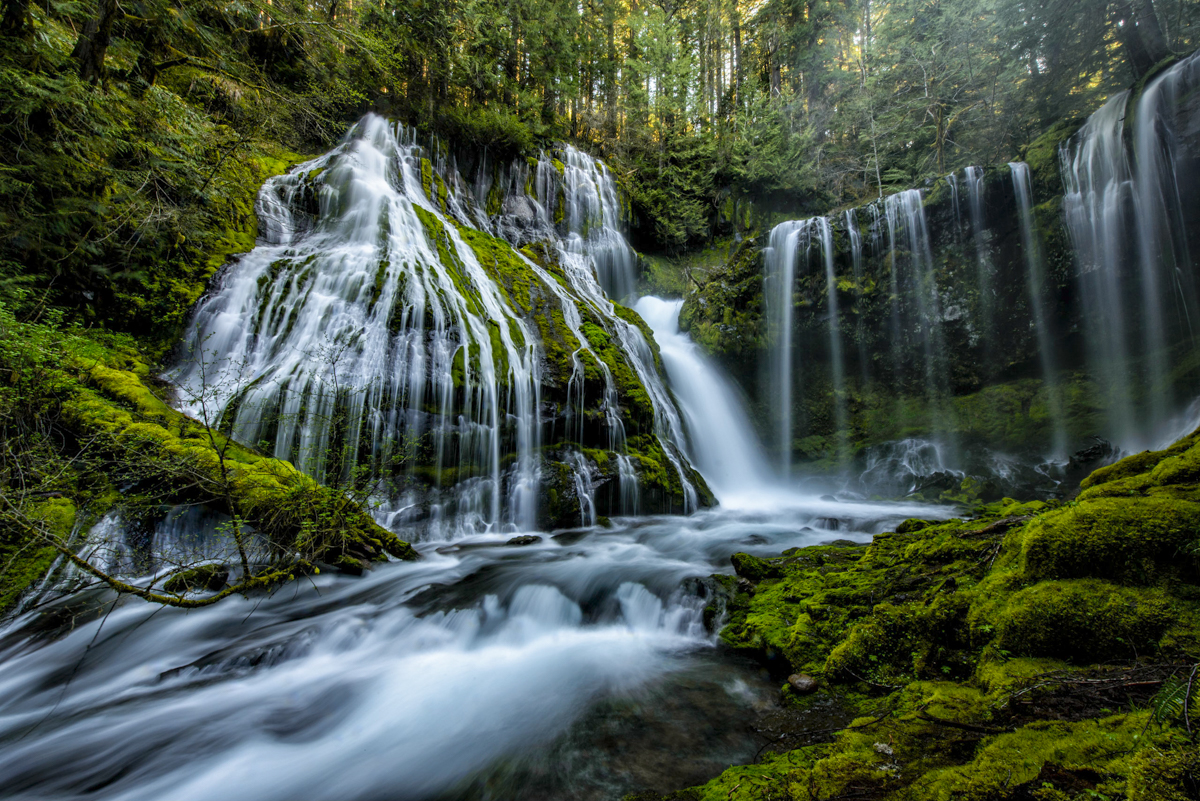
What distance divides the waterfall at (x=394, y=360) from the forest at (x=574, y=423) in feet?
0.28

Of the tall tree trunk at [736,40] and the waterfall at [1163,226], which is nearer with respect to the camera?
the waterfall at [1163,226]

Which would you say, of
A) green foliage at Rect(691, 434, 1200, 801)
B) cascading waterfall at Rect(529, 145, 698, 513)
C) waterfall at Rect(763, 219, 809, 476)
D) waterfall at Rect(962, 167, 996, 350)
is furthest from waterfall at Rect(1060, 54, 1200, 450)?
green foliage at Rect(691, 434, 1200, 801)

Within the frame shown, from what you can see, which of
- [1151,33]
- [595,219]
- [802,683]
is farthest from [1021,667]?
[595,219]

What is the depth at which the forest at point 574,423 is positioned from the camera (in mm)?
2279

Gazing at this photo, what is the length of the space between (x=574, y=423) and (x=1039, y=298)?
11.1 metres

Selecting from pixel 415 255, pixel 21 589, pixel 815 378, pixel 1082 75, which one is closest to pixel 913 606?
pixel 21 589

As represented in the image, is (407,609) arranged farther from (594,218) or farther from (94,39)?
(594,218)

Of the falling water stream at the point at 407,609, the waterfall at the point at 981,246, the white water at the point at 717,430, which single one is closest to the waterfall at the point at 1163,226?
the waterfall at the point at 981,246

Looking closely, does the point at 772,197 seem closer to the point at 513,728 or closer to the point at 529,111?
the point at 529,111

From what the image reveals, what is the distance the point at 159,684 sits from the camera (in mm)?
3445

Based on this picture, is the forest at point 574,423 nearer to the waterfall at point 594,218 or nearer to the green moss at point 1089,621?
the green moss at point 1089,621

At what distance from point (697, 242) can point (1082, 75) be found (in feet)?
38.7

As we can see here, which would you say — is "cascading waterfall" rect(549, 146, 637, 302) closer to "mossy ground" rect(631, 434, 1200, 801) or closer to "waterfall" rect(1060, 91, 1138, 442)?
"waterfall" rect(1060, 91, 1138, 442)

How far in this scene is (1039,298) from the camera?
10.2m
